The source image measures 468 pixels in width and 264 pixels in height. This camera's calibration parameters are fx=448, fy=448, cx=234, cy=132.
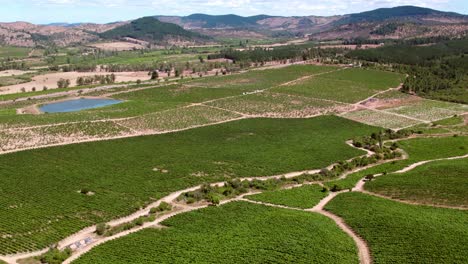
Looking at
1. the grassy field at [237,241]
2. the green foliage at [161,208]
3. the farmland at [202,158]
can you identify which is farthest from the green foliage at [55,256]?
the green foliage at [161,208]

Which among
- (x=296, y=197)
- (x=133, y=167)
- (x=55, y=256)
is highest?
(x=133, y=167)

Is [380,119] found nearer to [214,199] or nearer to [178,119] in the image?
[178,119]

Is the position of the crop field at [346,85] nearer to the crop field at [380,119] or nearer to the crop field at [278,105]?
the crop field at [278,105]

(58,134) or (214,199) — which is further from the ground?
(58,134)

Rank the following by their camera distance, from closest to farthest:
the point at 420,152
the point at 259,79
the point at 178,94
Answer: the point at 420,152 → the point at 178,94 → the point at 259,79

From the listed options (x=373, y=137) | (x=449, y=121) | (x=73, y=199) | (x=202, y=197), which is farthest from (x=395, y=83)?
(x=73, y=199)

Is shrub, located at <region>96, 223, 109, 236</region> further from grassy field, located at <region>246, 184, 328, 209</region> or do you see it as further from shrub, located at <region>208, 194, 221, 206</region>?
grassy field, located at <region>246, 184, 328, 209</region>

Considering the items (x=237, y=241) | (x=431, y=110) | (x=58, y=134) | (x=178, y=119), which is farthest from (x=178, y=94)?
(x=237, y=241)
